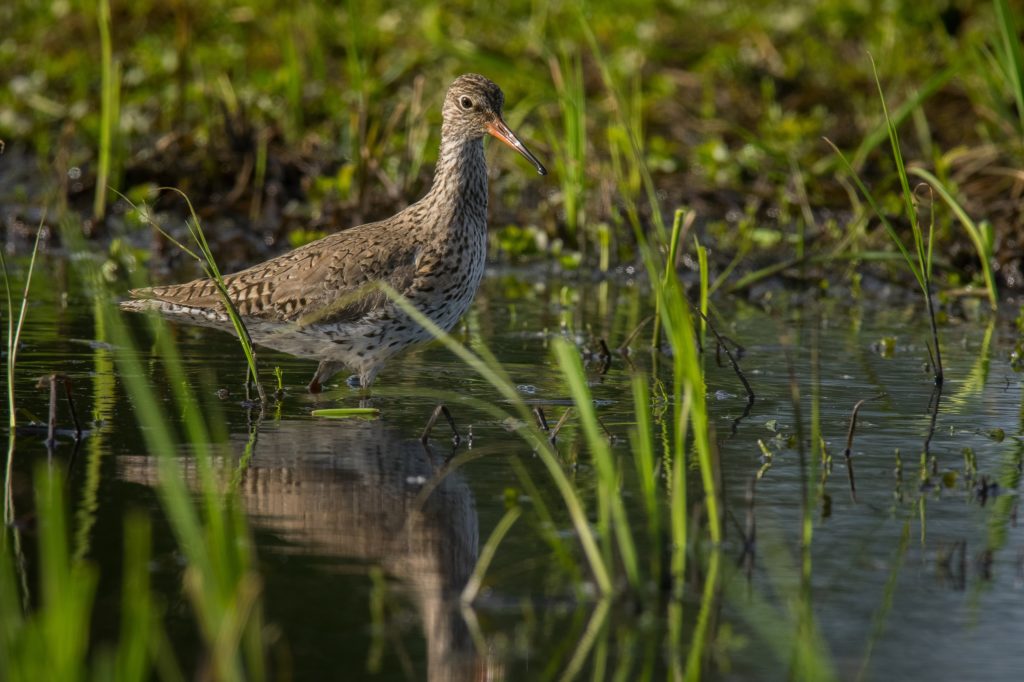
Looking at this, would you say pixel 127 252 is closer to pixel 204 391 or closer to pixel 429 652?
pixel 204 391

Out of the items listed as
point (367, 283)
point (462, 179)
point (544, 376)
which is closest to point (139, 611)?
point (367, 283)

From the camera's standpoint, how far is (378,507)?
18.9 feet

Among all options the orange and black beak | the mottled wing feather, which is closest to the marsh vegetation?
the mottled wing feather

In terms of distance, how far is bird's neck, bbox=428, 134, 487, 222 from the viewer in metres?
8.16

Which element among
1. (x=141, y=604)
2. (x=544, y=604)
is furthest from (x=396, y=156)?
(x=141, y=604)

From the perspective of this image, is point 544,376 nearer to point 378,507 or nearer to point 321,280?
point 321,280

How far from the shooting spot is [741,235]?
12180 mm

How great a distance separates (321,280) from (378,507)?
254cm

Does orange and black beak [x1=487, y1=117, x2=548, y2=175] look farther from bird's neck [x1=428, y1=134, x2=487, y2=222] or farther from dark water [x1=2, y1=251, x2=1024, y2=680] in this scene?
dark water [x1=2, y1=251, x2=1024, y2=680]

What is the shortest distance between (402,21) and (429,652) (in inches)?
497

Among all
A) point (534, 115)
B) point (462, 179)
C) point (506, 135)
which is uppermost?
point (534, 115)

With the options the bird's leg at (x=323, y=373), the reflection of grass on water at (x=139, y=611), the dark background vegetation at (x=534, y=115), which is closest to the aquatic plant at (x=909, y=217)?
the dark background vegetation at (x=534, y=115)

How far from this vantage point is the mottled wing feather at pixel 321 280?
787 centimetres

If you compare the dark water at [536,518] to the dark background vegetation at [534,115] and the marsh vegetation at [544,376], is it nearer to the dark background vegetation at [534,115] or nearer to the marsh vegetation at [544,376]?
the marsh vegetation at [544,376]
